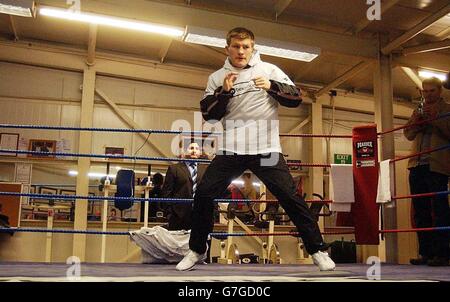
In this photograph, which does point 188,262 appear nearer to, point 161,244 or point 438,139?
point 161,244

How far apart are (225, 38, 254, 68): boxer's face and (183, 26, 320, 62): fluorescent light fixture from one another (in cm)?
364

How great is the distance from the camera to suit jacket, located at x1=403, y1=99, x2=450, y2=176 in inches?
146

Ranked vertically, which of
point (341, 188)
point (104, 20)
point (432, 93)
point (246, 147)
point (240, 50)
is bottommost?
point (341, 188)

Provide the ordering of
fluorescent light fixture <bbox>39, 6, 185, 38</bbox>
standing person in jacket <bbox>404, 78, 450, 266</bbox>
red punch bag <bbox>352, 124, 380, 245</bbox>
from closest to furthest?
1. standing person in jacket <bbox>404, 78, 450, 266</bbox>
2. red punch bag <bbox>352, 124, 380, 245</bbox>
3. fluorescent light fixture <bbox>39, 6, 185, 38</bbox>

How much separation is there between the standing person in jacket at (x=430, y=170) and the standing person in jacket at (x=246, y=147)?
146 centimetres

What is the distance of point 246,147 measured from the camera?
2625 millimetres

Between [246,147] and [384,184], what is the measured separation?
5.32 feet

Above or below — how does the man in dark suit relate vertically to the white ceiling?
below

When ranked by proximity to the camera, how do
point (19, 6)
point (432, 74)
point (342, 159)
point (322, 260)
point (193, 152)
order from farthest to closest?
point (342, 159) < point (432, 74) < point (19, 6) < point (193, 152) < point (322, 260)

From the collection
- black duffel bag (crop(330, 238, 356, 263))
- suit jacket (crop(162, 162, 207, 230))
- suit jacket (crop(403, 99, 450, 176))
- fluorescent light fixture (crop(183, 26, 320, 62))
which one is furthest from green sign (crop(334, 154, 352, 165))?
suit jacket (crop(162, 162, 207, 230))

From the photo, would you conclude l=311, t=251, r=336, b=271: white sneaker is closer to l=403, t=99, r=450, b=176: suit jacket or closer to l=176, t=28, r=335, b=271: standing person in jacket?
l=176, t=28, r=335, b=271: standing person in jacket

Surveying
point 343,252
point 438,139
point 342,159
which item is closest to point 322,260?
point 438,139

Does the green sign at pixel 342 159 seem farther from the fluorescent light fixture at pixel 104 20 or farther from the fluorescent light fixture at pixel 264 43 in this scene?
the fluorescent light fixture at pixel 104 20
